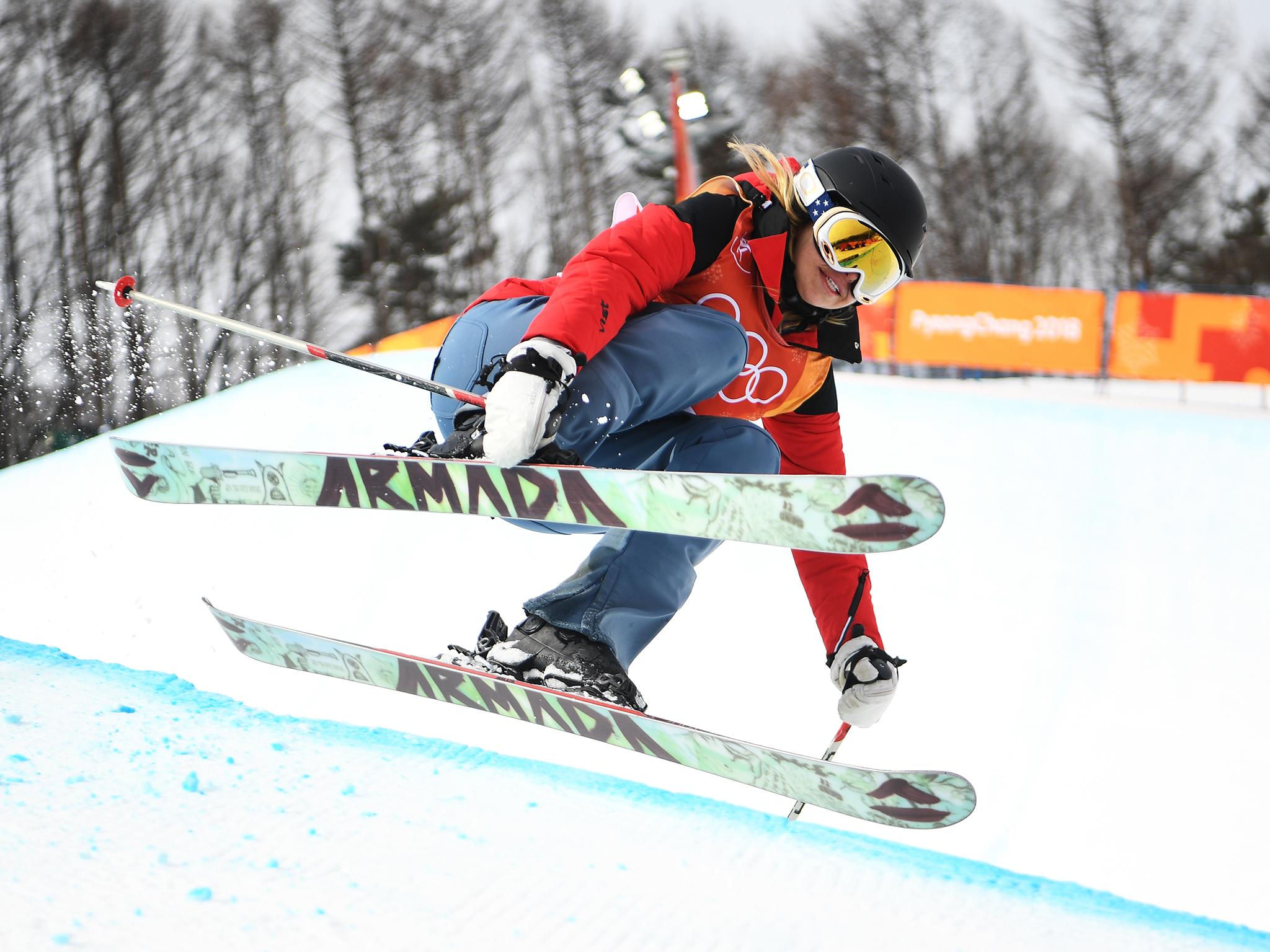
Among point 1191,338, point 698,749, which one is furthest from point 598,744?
point 1191,338

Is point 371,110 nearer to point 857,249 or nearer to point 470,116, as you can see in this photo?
point 470,116

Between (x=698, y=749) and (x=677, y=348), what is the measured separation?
0.77 m

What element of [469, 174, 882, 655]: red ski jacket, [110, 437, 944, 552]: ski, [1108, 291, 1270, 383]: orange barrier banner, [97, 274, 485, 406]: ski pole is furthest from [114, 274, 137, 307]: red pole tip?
[1108, 291, 1270, 383]: orange barrier banner

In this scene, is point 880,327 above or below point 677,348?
below

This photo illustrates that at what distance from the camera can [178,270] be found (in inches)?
662

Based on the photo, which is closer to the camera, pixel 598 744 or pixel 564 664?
pixel 564 664

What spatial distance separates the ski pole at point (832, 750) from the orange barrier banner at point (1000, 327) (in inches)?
347

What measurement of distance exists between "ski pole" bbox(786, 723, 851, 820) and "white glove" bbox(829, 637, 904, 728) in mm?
22

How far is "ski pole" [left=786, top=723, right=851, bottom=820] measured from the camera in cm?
217

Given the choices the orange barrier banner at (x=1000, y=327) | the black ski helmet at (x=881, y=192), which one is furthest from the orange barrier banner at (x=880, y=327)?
the black ski helmet at (x=881, y=192)

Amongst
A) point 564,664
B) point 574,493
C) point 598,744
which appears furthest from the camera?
point 598,744

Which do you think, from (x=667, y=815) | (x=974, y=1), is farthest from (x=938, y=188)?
(x=667, y=815)

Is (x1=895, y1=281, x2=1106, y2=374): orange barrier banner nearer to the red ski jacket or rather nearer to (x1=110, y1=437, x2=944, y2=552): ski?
the red ski jacket

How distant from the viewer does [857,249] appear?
6.49ft
